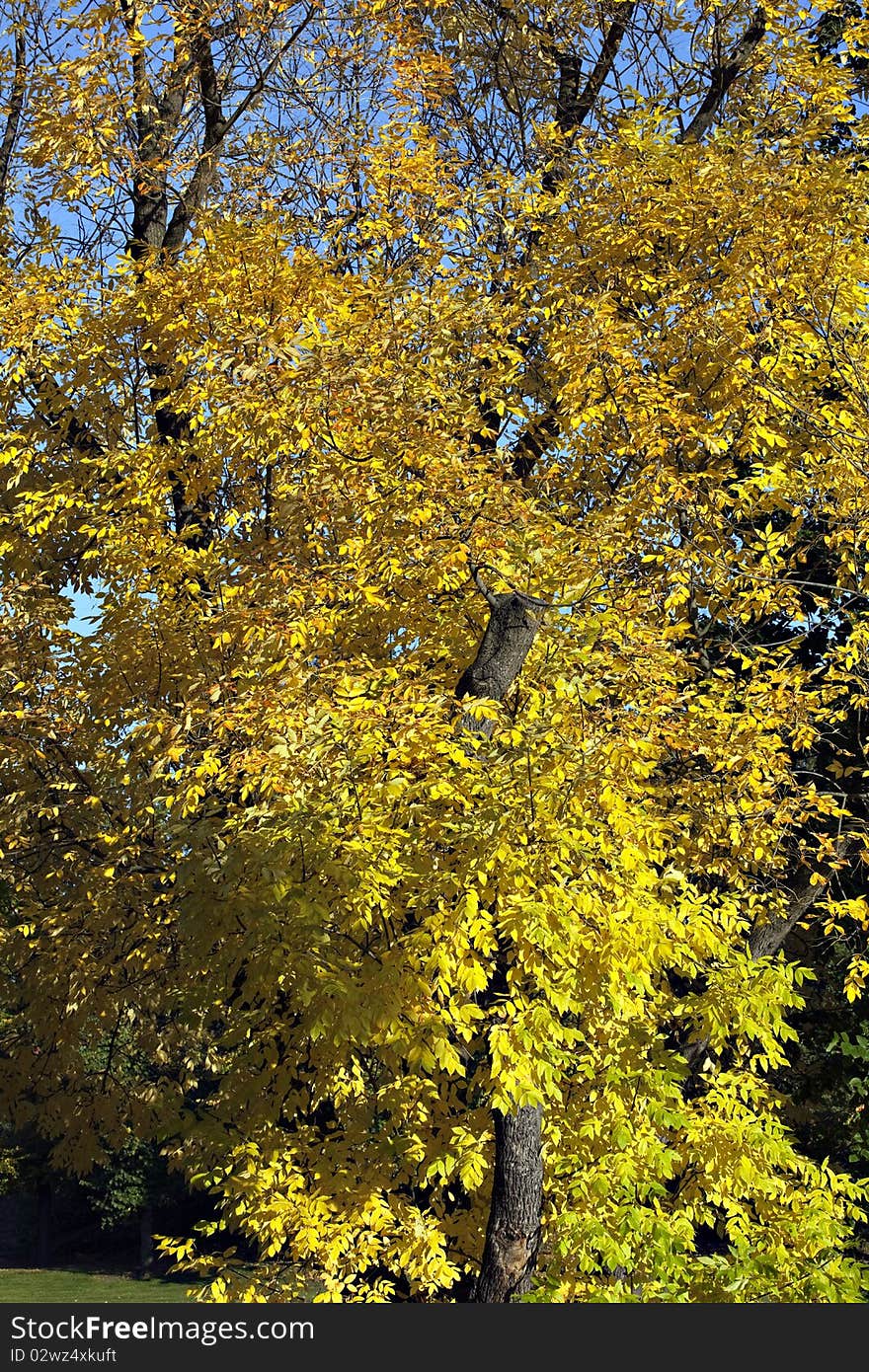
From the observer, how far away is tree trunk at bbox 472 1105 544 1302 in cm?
677

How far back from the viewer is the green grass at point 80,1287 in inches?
1157

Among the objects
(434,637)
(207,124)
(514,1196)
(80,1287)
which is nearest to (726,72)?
(207,124)

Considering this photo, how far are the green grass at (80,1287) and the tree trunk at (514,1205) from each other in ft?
81.8

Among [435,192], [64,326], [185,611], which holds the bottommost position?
[185,611]

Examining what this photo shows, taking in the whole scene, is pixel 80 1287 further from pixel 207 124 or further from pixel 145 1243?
pixel 207 124

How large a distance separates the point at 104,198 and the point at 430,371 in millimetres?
4680

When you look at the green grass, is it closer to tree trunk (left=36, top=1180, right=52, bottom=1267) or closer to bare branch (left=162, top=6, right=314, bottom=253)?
tree trunk (left=36, top=1180, right=52, bottom=1267)

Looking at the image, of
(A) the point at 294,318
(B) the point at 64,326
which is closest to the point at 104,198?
(B) the point at 64,326

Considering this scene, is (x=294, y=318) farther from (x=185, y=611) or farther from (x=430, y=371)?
(x=185, y=611)

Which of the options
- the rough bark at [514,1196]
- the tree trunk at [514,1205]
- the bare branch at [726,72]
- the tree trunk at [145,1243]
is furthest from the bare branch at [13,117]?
the tree trunk at [145,1243]

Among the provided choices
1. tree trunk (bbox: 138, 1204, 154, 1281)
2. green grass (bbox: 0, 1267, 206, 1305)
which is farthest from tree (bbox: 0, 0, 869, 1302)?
tree trunk (bbox: 138, 1204, 154, 1281)

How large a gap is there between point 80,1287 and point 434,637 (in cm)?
2985

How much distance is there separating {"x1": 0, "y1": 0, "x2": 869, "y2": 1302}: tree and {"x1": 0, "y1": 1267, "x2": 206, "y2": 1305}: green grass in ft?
72.8
